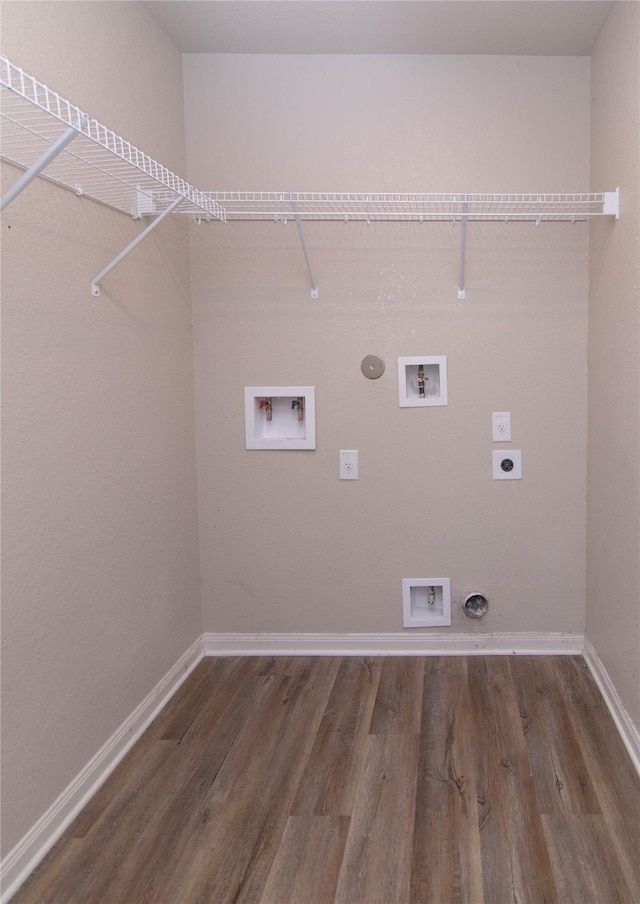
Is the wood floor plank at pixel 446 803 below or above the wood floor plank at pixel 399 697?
below

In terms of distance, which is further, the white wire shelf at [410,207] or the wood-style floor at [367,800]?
the white wire shelf at [410,207]

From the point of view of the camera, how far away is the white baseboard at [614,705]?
1901 mm

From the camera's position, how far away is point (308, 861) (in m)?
1.54

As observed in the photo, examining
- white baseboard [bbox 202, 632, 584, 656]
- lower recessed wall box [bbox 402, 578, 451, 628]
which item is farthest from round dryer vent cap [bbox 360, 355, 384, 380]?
white baseboard [bbox 202, 632, 584, 656]

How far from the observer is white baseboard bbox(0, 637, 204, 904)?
1.47 m

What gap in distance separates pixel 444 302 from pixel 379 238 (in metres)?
0.38

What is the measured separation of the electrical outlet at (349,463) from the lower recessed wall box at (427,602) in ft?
1.71

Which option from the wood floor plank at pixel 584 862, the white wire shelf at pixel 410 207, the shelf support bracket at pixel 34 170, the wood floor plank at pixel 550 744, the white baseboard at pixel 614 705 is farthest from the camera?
the white wire shelf at pixel 410 207

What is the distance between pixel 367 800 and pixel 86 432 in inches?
53.1

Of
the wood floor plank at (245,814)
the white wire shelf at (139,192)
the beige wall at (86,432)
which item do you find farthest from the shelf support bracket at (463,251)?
the wood floor plank at (245,814)

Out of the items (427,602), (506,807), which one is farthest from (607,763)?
(427,602)

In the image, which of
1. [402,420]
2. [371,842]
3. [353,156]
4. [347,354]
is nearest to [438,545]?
[402,420]

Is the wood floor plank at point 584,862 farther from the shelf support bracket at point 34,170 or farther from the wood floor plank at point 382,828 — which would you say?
the shelf support bracket at point 34,170

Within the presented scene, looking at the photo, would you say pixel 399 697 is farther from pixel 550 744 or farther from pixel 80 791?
pixel 80 791
